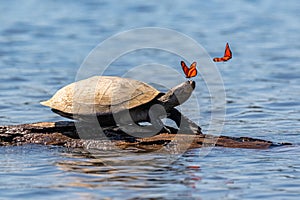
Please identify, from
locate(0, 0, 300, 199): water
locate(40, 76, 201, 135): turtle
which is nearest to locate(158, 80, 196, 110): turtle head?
locate(40, 76, 201, 135): turtle

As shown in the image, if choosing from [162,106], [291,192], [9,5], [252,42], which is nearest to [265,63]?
[252,42]

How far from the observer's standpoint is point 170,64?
15.9m

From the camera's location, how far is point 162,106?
316 inches

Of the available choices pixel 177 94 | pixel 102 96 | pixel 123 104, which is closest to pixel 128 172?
pixel 123 104

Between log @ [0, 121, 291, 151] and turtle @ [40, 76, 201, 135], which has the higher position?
turtle @ [40, 76, 201, 135]

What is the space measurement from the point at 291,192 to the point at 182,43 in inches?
480

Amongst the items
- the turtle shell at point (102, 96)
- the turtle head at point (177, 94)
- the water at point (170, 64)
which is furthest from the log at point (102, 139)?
the turtle head at point (177, 94)

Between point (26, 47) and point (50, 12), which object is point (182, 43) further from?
point (50, 12)

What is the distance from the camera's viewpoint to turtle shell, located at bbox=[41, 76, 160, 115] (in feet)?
25.6

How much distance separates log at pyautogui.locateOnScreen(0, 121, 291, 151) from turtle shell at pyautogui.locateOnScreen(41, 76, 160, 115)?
0.24 metres

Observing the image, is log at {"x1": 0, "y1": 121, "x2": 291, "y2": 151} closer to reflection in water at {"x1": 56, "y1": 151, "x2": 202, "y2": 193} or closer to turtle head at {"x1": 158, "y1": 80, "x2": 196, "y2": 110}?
reflection in water at {"x1": 56, "y1": 151, "x2": 202, "y2": 193}

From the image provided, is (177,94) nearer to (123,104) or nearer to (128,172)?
(123,104)

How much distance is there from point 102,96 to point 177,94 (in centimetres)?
85

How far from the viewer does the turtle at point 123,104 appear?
25.6 ft
